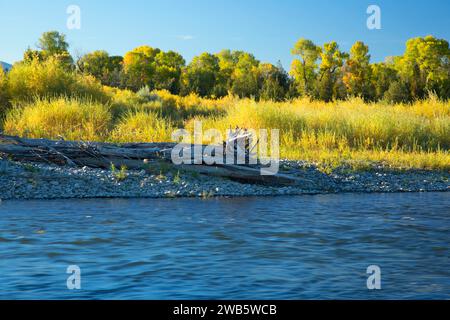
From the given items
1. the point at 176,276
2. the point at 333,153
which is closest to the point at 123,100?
the point at 333,153

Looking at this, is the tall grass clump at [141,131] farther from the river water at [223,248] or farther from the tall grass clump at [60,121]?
the river water at [223,248]

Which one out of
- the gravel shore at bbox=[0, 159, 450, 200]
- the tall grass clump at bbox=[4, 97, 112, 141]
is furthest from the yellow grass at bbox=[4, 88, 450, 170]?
the gravel shore at bbox=[0, 159, 450, 200]

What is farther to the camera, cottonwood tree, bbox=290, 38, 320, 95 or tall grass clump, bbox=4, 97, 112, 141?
cottonwood tree, bbox=290, 38, 320, 95

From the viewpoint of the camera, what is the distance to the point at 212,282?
6461mm

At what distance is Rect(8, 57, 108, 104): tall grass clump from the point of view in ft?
76.4

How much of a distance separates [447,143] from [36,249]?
52.6 ft

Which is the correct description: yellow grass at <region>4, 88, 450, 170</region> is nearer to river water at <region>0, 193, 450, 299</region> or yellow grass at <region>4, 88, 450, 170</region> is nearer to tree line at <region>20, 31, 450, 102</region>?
river water at <region>0, 193, 450, 299</region>

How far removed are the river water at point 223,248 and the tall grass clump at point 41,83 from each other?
39.9 ft

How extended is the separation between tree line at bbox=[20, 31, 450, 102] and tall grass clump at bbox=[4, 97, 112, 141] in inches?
1012

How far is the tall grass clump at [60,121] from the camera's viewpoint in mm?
19016

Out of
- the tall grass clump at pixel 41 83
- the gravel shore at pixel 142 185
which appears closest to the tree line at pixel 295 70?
the tall grass clump at pixel 41 83

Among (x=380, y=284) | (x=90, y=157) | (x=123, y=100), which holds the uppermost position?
(x=123, y=100)

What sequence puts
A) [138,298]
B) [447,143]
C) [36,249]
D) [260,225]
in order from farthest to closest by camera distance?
[447,143], [260,225], [36,249], [138,298]

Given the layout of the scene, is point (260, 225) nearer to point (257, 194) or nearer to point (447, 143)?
point (257, 194)
